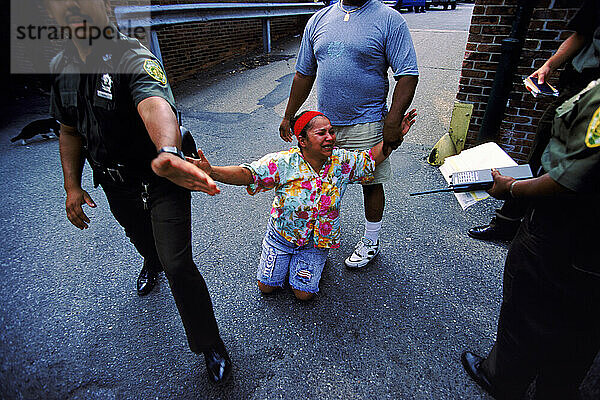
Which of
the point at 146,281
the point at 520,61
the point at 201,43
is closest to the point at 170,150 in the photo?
the point at 146,281

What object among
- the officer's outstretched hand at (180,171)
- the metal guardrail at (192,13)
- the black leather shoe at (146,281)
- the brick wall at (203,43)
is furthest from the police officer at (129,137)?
the brick wall at (203,43)

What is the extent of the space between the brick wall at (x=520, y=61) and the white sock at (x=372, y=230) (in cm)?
207

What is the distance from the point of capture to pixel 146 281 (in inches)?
100

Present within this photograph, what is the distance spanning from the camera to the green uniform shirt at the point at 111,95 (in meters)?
1.52

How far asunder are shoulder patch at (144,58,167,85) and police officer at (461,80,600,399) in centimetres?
160

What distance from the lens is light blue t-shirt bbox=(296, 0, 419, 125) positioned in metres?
2.09

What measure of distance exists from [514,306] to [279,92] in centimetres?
605

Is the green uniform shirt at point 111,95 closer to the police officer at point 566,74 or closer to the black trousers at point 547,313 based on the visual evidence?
the black trousers at point 547,313

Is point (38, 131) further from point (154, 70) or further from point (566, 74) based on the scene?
point (566, 74)

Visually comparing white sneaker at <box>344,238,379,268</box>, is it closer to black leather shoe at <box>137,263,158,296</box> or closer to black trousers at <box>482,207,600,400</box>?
black trousers at <box>482,207,600,400</box>

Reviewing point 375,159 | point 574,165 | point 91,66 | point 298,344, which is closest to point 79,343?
point 298,344

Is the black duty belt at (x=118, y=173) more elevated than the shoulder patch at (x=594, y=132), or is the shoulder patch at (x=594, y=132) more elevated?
the shoulder patch at (x=594, y=132)

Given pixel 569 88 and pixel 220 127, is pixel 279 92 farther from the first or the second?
pixel 569 88

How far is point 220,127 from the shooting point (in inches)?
214
